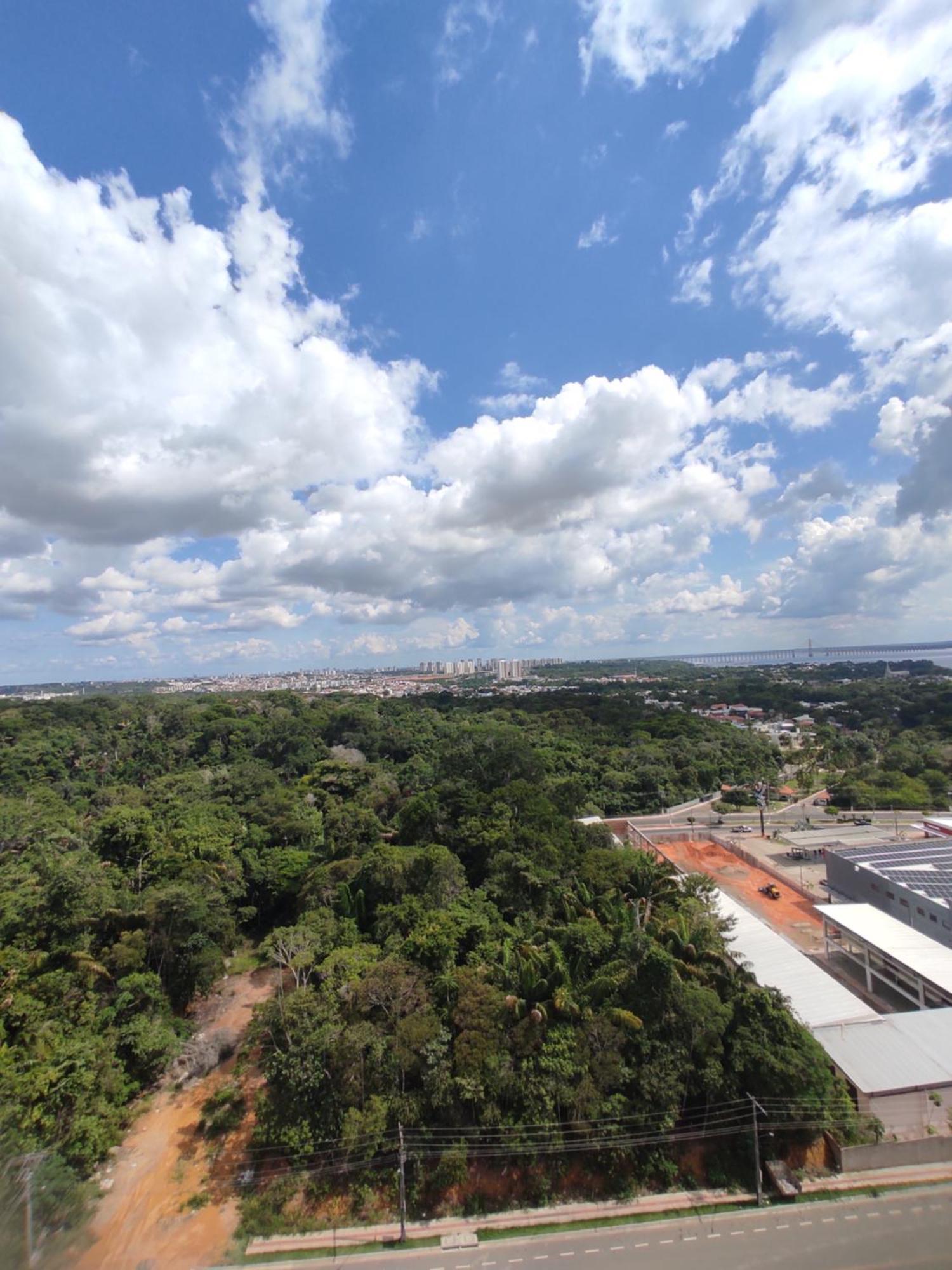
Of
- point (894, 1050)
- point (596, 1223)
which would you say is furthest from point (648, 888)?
point (596, 1223)

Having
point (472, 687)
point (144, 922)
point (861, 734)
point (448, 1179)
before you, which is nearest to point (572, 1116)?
point (448, 1179)

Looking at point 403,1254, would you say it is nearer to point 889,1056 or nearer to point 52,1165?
point 52,1165

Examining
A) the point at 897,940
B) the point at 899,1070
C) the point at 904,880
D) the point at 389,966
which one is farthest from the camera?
the point at 904,880

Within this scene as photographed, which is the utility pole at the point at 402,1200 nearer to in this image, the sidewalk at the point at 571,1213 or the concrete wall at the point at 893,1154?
the sidewalk at the point at 571,1213

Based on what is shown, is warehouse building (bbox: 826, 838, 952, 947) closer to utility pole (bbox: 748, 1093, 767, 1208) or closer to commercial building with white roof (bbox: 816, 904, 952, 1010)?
commercial building with white roof (bbox: 816, 904, 952, 1010)

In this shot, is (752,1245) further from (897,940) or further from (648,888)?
(897,940)

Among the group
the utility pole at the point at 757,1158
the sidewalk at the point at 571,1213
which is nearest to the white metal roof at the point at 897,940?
the sidewalk at the point at 571,1213
